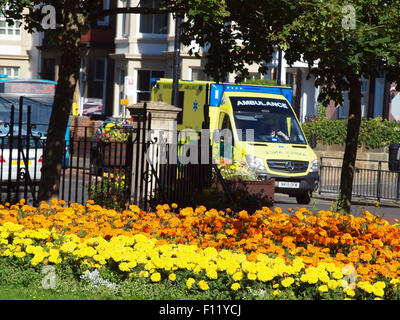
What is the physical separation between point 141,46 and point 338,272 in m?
34.1

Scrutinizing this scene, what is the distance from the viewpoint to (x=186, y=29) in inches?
482

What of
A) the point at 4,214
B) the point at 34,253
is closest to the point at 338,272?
the point at 34,253

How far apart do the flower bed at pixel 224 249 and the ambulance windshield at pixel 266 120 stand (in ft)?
31.2

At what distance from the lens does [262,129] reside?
68.7 ft

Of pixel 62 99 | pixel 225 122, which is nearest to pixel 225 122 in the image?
pixel 225 122

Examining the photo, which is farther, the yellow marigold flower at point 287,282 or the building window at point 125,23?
the building window at point 125,23

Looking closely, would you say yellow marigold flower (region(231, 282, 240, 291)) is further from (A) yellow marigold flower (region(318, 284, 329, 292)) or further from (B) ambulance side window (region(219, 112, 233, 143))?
(B) ambulance side window (region(219, 112, 233, 143))

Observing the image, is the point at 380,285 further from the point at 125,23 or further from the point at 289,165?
the point at 125,23

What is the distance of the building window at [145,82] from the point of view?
133 ft

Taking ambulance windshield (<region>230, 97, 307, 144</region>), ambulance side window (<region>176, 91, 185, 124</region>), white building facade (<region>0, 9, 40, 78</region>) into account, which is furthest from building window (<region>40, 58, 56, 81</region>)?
ambulance windshield (<region>230, 97, 307, 144</region>)

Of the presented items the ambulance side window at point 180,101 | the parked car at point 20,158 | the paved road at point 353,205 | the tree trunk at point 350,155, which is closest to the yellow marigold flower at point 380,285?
the tree trunk at point 350,155

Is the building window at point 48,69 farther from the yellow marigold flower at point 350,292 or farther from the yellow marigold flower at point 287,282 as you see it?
the yellow marigold flower at point 350,292

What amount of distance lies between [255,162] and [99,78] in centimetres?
2632

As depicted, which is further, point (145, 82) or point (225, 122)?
point (145, 82)
